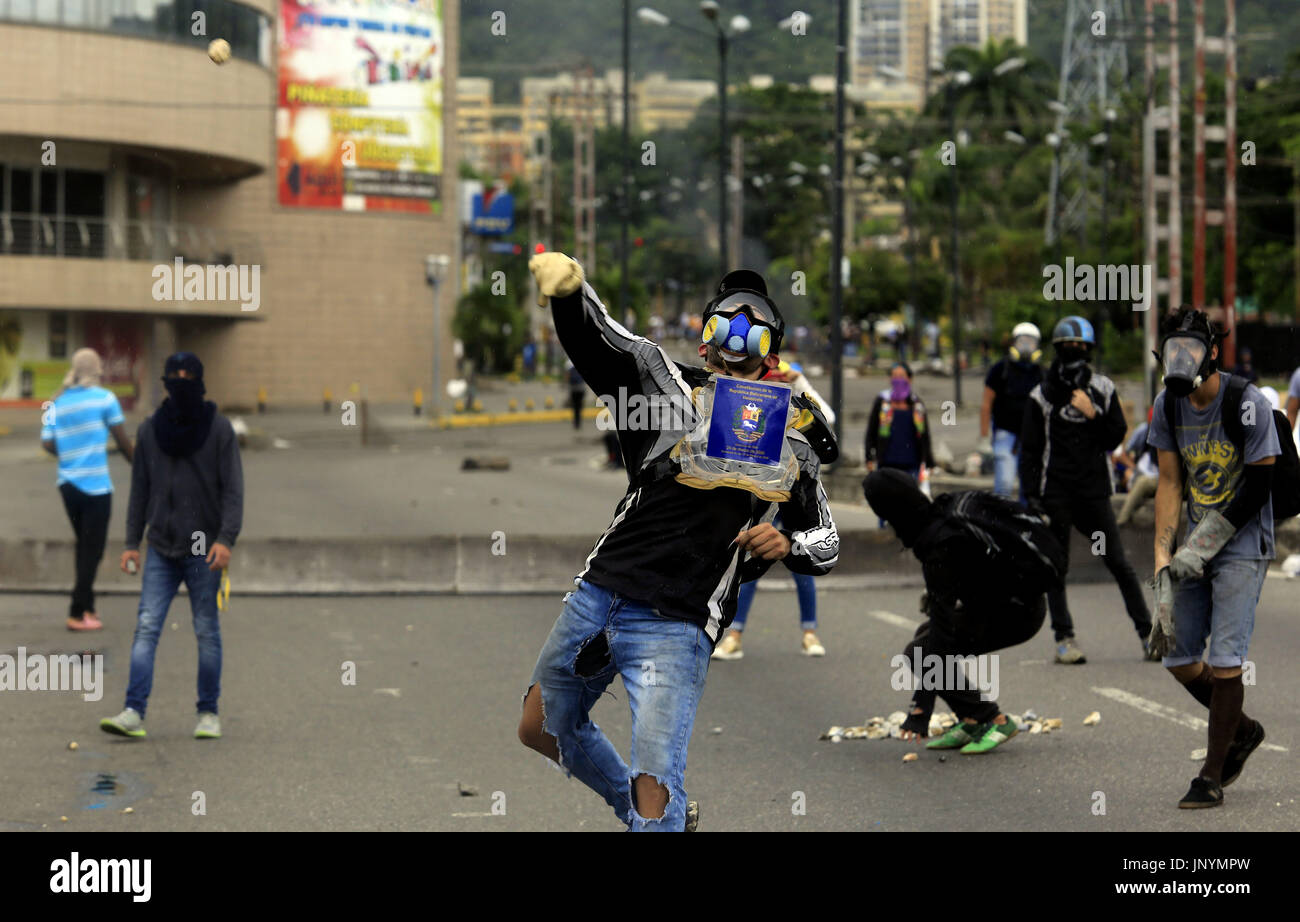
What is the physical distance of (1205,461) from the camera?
6.24 metres

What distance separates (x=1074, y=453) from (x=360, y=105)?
44785mm

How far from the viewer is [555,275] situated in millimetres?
4152

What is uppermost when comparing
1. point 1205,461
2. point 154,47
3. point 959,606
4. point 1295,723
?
point 154,47

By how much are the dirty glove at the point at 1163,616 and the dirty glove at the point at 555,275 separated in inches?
116

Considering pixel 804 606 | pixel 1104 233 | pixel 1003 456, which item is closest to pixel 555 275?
pixel 804 606

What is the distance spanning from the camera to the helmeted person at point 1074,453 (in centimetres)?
946

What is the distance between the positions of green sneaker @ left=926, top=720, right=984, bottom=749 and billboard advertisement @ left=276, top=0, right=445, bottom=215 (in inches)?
1802

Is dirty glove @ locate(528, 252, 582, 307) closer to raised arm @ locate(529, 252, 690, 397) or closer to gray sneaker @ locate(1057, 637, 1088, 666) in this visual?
raised arm @ locate(529, 252, 690, 397)

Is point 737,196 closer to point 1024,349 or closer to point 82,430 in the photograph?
point 1024,349

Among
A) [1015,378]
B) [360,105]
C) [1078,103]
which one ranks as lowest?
[1015,378]

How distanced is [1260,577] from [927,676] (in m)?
1.56

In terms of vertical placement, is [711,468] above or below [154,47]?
below
